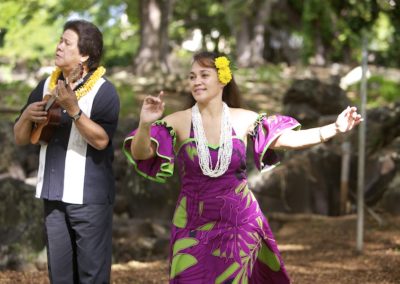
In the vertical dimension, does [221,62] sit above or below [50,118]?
above

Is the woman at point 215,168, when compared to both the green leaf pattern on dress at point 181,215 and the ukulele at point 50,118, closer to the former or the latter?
the green leaf pattern on dress at point 181,215

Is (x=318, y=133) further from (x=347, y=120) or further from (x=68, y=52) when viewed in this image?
(x=68, y=52)

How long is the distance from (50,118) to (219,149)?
90 centimetres

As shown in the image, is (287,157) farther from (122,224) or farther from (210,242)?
(210,242)

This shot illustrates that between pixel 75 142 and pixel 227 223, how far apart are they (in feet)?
3.01

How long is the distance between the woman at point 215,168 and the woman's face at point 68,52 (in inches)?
21.0

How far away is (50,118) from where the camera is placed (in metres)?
3.53

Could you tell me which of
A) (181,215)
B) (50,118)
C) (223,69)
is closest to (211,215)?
(181,215)

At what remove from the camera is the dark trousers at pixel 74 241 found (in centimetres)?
356

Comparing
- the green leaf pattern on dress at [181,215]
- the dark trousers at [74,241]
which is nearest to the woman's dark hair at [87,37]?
the dark trousers at [74,241]

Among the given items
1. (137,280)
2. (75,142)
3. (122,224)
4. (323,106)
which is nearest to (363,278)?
(137,280)

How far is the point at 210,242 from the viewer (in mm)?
3443

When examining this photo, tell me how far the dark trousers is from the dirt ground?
91.3 inches

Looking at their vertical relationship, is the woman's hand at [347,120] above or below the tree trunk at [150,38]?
below
